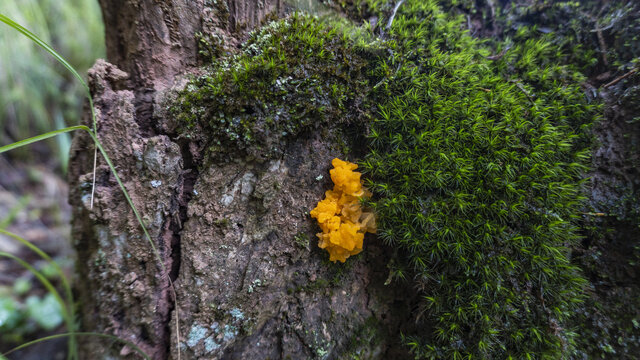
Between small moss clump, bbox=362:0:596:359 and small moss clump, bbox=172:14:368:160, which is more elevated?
small moss clump, bbox=172:14:368:160

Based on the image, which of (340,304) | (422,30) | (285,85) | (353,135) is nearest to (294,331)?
(340,304)

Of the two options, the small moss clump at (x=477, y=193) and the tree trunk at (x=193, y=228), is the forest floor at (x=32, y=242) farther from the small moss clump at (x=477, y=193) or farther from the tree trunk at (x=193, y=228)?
the small moss clump at (x=477, y=193)

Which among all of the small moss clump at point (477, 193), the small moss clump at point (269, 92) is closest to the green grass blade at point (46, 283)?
the small moss clump at point (269, 92)

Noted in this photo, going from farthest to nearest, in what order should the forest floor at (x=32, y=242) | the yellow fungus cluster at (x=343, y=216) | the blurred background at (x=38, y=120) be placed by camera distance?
1. the blurred background at (x=38, y=120)
2. the forest floor at (x=32, y=242)
3. the yellow fungus cluster at (x=343, y=216)

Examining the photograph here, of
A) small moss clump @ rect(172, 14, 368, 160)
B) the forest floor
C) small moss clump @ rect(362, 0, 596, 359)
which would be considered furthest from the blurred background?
small moss clump @ rect(362, 0, 596, 359)

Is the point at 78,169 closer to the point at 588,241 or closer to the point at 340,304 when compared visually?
the point at 340,304

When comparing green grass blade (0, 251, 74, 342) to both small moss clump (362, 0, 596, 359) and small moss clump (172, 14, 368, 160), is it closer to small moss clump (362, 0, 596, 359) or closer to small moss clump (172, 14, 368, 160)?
small moss clump (172, 14, 368, 160)
